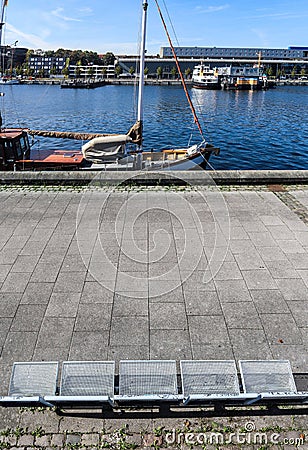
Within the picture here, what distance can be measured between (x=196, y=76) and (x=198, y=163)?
369ft

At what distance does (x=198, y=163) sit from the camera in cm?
2206

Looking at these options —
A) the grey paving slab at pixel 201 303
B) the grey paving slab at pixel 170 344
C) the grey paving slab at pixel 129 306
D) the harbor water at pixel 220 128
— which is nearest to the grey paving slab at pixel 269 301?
the grey paving slab at pixel 201 303

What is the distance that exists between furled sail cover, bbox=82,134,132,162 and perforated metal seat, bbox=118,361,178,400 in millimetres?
13309

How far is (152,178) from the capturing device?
1266 centimetres

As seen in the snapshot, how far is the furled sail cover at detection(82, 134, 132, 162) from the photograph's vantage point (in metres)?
16.8

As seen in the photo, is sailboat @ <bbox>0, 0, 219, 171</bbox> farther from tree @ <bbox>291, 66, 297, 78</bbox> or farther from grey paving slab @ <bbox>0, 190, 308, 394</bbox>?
tree @ <bbox>291, 66, 297, 78</bbox>

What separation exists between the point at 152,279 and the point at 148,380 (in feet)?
8.85

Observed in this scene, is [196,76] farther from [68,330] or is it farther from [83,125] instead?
[68,330]

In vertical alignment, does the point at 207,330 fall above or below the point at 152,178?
below

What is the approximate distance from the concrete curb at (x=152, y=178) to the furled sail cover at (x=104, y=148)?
14.3 feet

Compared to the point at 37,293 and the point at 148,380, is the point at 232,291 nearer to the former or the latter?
the point at 148,380

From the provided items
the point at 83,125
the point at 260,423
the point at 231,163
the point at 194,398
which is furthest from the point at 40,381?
the point at 83,125

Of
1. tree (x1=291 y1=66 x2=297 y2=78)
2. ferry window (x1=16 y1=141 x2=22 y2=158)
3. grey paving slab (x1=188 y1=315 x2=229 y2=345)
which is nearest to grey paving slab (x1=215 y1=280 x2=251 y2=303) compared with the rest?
grey paving slab (x1=188 y1=315 x2=229 y2=345)

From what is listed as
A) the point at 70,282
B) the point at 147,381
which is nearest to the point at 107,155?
the point at 70,282
